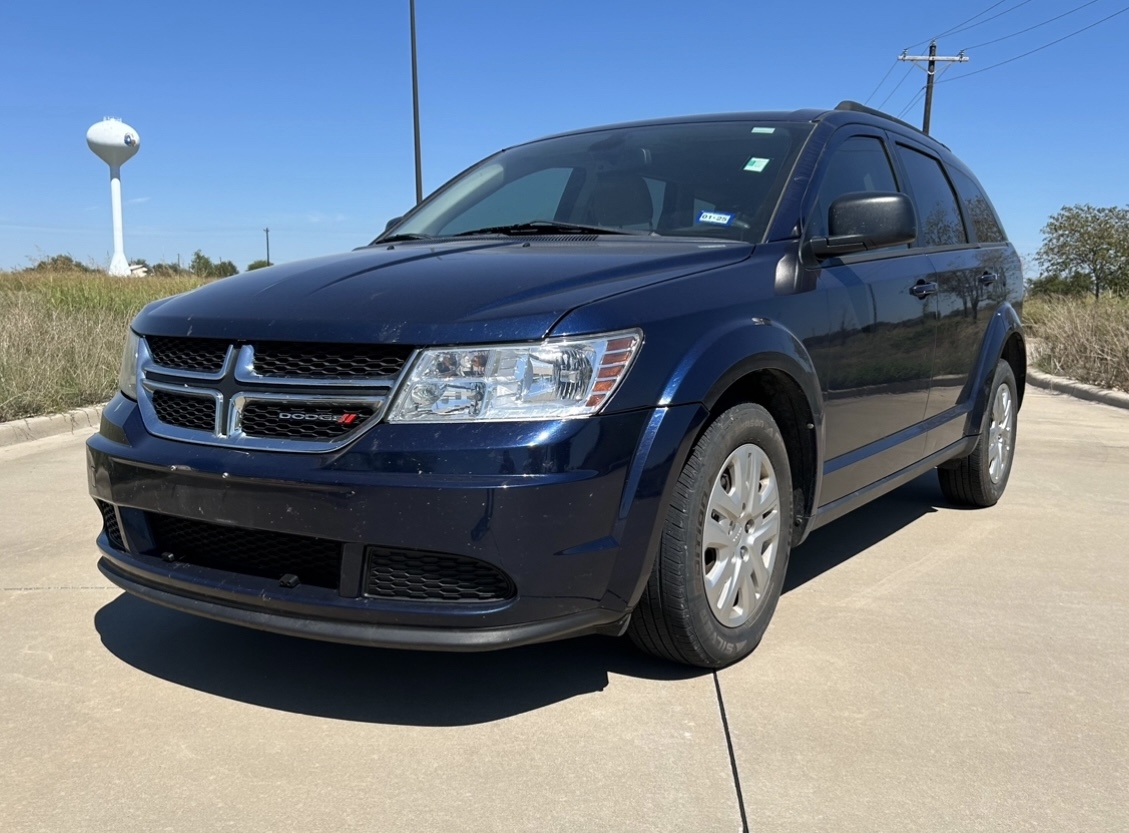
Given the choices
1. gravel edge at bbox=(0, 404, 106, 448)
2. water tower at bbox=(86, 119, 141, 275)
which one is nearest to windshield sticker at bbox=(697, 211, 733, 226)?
gravel edge at bbox=(0, 404, 106, 448)

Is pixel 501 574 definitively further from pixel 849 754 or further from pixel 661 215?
pixel 661 215

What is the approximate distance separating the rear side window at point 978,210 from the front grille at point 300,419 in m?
3.79

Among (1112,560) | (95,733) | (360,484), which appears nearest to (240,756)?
(95,733)

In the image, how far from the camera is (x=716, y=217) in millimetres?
3582

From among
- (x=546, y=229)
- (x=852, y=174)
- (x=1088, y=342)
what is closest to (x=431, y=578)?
(x=546, y=229)

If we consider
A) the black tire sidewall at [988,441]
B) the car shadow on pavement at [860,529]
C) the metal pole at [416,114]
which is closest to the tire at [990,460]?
the black tire sidewall at [988,441]

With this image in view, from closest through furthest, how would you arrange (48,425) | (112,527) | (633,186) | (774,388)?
(112,527) → (774,388) → (633,186) → (48,425)

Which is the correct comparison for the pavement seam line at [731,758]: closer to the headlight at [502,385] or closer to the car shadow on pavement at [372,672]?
the car shadow on pavement at [372,672]

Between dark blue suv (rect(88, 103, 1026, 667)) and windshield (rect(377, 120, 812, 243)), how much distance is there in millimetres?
18

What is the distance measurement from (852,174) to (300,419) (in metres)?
2.45

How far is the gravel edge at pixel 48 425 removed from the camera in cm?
736

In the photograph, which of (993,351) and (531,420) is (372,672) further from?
(993,351)

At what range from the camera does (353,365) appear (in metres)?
2.60

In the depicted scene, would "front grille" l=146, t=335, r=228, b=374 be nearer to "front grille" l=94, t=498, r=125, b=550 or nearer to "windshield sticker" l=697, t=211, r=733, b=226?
"front grille" l=94, t=498, r=125, b=550
